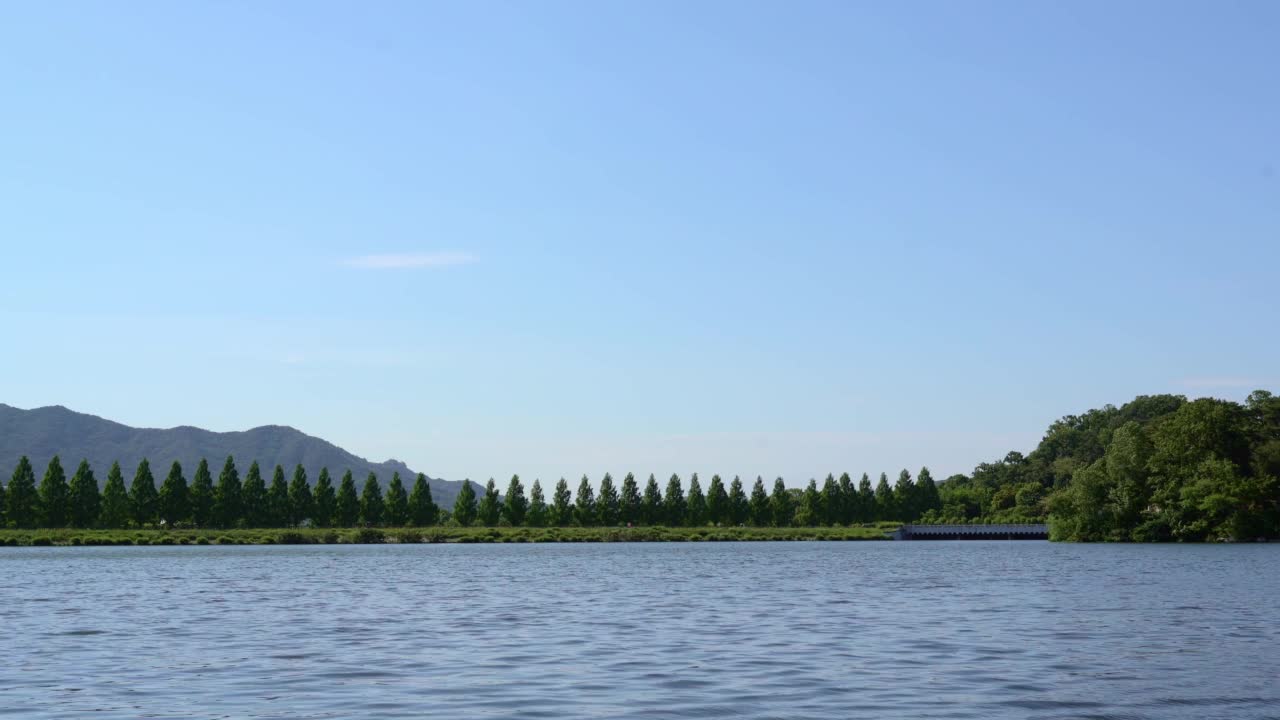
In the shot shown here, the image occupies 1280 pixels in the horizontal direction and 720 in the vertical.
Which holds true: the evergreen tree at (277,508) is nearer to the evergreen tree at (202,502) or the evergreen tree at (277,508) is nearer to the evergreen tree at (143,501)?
the evergreen tree at (202,502)

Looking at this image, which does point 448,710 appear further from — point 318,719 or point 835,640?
point 835,640

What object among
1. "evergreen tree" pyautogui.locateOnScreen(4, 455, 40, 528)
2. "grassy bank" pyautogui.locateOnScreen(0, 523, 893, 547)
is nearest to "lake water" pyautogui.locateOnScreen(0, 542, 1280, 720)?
"grassy bank" pyautogui.locateOnScreen(0, 523, 893, 547)

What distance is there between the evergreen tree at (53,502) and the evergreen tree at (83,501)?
1.04 metres

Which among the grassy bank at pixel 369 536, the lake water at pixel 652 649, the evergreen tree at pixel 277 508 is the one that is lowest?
the lake water at pixel 652 649

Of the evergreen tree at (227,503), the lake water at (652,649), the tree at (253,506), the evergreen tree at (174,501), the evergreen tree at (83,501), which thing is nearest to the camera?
the lake water at (652,649)

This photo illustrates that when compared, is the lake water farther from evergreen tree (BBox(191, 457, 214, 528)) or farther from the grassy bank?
evergreen tree (BBox(191, 457, 214, 528))

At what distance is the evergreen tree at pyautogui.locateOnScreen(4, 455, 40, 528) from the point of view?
180750 mm

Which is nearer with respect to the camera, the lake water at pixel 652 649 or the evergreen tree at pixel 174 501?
the lake water at pixel 652 649

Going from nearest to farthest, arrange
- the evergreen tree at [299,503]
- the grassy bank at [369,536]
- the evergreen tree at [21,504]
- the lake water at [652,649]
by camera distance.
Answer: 1. the lake water at [652,649]
2. the grassy bank at [369,536]
3. the evergreen tree at [21,504]
4. the evergreen tree at [299,503]

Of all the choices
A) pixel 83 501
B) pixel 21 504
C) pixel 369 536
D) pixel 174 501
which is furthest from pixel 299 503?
pixel 21 504

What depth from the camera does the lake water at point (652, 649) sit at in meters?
23.0

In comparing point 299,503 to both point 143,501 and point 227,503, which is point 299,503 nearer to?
point 227,503

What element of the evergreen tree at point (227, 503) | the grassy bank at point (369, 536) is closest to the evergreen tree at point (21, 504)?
the grassy bank at point (369, 536)

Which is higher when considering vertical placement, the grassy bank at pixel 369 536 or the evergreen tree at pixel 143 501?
the evergreen tree at pixel 143 501
